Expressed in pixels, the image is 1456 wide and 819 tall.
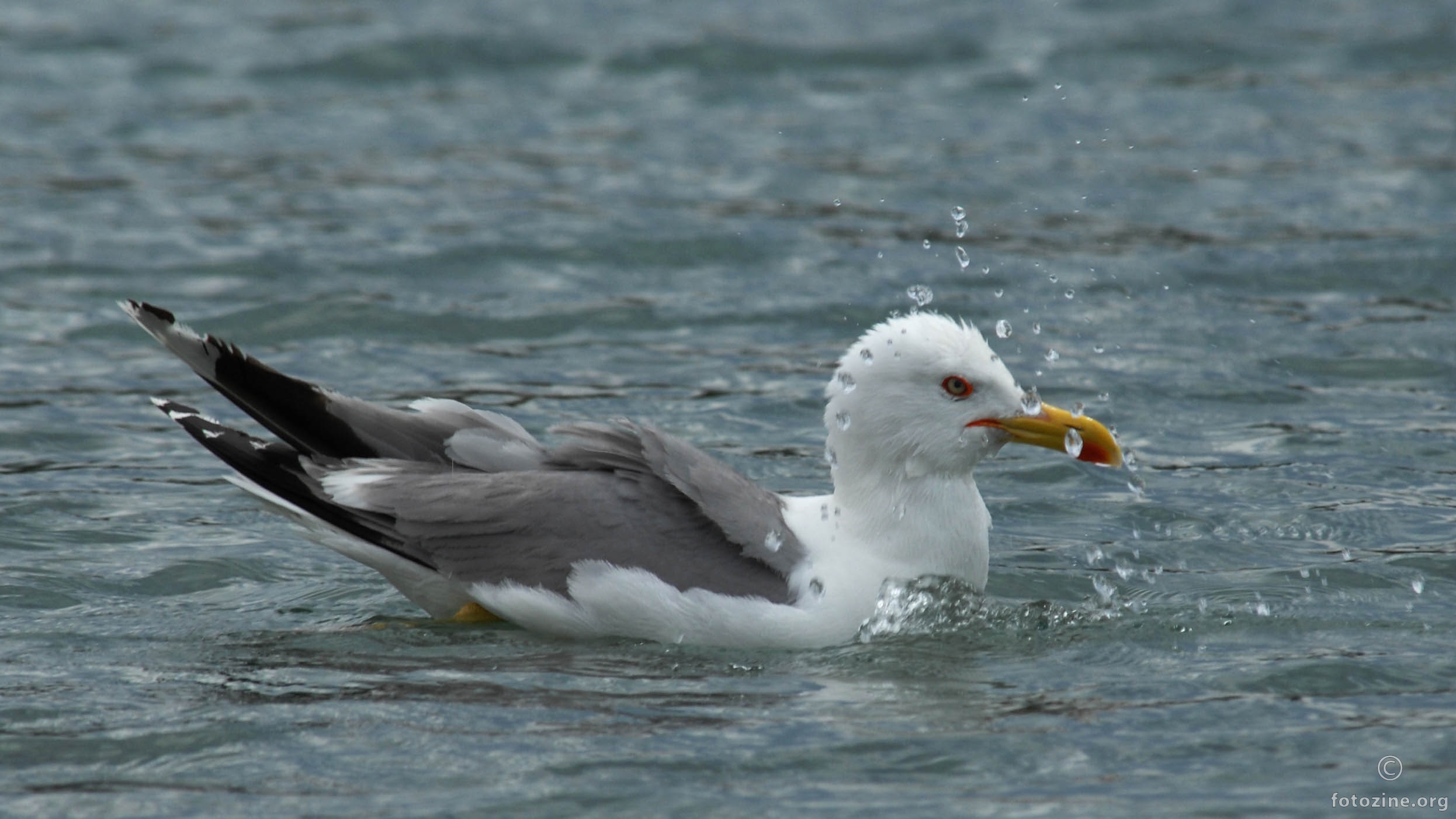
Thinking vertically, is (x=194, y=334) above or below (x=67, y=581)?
above

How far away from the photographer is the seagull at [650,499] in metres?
7.19

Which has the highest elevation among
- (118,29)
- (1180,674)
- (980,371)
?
(118,29)

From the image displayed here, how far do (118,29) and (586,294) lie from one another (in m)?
8.36

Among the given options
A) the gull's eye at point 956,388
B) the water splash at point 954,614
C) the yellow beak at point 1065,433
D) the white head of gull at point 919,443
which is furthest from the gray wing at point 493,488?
the yellow beak at point 1065,433

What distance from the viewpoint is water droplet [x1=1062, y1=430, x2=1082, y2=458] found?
24.2 ft

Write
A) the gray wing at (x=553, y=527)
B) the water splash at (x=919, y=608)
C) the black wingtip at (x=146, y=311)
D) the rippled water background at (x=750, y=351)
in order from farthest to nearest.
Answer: the black wingtip at (x=146, y=311) → the water splash at (x=919, y=608) → the gray wing at (x=553, y=527) → the rippled water background at (x=750, y=351)

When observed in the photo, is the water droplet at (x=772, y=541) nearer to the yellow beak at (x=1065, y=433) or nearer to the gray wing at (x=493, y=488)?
the gray wing at (x=493, y=488)

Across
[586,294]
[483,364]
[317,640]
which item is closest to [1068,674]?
[317,640]

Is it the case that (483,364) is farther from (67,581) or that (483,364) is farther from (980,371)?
(980,371)

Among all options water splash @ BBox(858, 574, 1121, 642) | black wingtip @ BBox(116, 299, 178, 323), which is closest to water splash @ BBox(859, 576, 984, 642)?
water splash @ BBox(858, 574, 1121, 642)

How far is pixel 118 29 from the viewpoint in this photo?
19.0 meters

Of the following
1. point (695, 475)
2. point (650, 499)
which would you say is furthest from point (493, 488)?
point (695, 475)

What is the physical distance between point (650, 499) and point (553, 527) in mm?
368

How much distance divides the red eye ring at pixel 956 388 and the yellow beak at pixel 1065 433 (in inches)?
4.3
